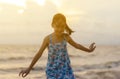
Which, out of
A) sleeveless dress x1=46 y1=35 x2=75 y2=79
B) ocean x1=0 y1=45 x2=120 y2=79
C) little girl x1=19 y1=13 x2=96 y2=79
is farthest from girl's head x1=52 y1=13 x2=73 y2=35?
ocean x1=0 y1=45 x2=120 y2=79

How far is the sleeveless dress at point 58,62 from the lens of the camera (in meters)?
5.44

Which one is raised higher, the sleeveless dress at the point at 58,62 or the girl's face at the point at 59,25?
the girl's face at the point at 59,25

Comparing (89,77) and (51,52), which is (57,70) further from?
(89,77)

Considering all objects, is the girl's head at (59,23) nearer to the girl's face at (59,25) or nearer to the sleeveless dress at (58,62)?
the girl's face at (59,25)

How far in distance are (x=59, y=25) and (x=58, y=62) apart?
1.69 feet

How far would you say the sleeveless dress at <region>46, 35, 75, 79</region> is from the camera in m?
5.44

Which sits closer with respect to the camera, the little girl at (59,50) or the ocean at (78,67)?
the little girl at (59,50)

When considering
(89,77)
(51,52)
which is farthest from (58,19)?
(89,77)

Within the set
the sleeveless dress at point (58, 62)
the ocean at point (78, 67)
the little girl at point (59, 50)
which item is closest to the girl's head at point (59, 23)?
the little girl at point (59, 50)

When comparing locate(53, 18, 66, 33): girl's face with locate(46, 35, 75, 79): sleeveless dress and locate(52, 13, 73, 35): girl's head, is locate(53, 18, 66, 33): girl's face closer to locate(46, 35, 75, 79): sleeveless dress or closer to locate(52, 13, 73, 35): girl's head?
locate(52, 13, 73, 35): girl's head

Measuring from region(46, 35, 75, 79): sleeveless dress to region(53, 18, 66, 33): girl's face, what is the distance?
173 mm

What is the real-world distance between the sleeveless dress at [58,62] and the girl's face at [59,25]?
0.17m

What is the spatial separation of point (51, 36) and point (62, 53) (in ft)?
0.92

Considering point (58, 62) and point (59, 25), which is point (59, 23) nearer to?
point (59, 25)
